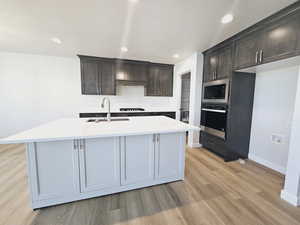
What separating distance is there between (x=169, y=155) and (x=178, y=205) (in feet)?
1.94

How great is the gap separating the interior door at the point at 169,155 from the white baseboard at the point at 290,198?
126cm

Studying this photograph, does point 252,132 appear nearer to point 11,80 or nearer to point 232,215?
point 232,215

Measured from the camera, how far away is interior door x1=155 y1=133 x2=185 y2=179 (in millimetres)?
1824

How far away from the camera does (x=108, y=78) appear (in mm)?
3857

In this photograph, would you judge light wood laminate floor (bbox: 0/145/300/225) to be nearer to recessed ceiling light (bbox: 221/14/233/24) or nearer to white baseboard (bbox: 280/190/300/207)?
white baseboard (bbox: 280/190/300/207)

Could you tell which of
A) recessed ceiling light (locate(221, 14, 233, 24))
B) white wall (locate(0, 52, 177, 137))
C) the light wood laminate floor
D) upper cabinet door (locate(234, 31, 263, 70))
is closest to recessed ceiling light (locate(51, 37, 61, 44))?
white wall (locate(0, 52, 177, 137))

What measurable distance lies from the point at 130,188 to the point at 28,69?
4215mm

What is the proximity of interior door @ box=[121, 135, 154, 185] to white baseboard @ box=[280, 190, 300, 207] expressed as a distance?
1.67 m

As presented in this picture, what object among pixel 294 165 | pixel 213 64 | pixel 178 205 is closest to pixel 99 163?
pixel 178 205

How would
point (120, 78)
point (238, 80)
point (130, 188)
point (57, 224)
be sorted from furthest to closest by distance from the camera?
point (120, 78) → point (238, 80) → point (130, 188) → point (57, 224)

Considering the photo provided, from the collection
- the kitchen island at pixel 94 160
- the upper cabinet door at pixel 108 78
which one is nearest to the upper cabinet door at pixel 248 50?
the kitchen island at pixel 94 160

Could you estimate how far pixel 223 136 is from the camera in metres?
2.59

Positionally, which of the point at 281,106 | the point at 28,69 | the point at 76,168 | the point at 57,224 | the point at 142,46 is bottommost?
the point at 57,224

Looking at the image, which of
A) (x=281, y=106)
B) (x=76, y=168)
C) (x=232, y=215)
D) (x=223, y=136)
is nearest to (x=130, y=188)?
(x=76, y=168)
